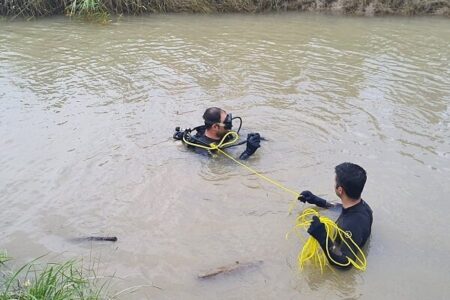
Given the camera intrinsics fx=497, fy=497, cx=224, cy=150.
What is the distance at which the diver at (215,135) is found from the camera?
247 inches

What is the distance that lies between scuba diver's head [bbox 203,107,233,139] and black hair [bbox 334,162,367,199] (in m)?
2.24

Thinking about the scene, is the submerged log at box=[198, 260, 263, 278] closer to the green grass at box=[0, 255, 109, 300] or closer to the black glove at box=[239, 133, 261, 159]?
the green grass at box=[0, 255, 109, 300]

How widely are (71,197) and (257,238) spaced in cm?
213

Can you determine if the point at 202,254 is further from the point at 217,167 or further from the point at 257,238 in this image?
the point at 217,167

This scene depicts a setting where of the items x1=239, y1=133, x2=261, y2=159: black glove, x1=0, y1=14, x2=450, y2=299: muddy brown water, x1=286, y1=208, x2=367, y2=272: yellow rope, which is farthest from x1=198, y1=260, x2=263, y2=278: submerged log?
x1=239, y1=133, x2=261, y2=159: black glove

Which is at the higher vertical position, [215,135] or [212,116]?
[212,116]

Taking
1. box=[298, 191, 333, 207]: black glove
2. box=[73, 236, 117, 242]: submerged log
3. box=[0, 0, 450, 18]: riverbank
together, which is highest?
box=[0, 0, 450, 18]: riverbank

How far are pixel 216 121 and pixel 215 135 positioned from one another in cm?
23

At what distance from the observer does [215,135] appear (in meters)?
6.50

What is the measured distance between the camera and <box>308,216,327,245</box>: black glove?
4.05m

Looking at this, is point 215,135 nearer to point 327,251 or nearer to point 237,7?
point 327,251

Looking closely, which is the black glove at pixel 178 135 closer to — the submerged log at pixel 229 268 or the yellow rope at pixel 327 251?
the submerged log at pixel 229 268

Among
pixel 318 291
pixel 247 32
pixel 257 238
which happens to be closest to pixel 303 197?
pixel 257 238

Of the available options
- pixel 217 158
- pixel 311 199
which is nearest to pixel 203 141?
pixel 217 158
